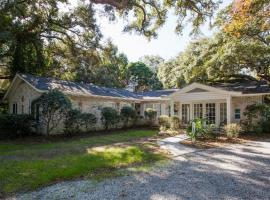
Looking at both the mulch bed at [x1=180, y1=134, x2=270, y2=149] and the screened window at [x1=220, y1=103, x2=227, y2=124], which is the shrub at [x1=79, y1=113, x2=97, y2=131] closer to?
the mulch bed at [x1=180, y1=134, x2=270, y2=149]

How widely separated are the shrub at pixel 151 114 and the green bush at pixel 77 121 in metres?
6.54

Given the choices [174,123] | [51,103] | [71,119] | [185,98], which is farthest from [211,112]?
[51,103]

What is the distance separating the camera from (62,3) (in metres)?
20.6

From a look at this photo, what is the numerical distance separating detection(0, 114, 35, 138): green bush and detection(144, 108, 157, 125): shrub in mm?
11278

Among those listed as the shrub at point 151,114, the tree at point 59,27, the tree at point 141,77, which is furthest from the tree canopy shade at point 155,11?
the tree at point 141,77

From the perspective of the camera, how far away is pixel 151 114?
80.2 ft

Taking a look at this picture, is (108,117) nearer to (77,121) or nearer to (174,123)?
(77,121)

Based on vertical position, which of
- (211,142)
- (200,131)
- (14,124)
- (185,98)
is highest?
(185,98)

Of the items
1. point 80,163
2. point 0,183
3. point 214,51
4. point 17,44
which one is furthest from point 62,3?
point 0,183

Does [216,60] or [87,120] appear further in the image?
[216,60]

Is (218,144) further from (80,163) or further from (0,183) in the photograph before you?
(0,183)

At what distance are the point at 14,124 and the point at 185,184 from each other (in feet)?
40.7

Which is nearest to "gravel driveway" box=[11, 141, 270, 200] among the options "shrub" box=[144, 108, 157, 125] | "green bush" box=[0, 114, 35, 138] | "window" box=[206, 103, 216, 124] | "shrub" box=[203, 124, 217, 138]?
"shrub" box=[203, 124, 217, 138]

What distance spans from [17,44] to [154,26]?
11.7 meters
